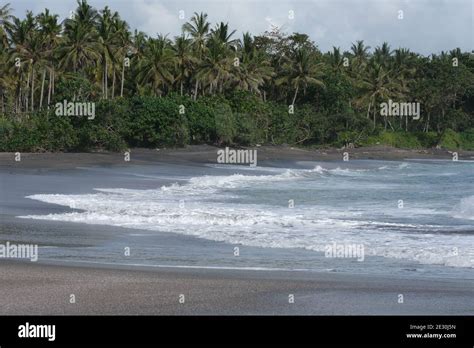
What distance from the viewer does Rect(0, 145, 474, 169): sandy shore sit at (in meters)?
40.7

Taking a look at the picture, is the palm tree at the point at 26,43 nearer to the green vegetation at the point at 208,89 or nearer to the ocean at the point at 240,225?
the green vegetation at the point at 208,89

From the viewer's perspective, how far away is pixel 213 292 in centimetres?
859

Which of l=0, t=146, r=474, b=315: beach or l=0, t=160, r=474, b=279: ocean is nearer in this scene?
l=0, t=146, r=474, b=315: beach

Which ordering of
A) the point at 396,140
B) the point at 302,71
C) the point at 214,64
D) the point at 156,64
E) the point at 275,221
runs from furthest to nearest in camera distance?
the point at 396,140, the point at 302,71, the point at 214,64, the point at 156,64, the point at 275,221

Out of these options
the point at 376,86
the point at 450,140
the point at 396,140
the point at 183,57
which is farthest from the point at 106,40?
the point at 450,140

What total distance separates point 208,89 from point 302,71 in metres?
8.79

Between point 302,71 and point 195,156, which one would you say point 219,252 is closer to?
point 195,156

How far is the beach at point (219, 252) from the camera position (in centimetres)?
811

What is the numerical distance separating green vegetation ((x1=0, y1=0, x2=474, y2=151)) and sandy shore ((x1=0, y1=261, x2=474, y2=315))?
39794 mm

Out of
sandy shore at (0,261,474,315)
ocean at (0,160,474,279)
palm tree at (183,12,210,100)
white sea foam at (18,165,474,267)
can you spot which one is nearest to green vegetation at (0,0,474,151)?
palm tree at (183,12,210,100)

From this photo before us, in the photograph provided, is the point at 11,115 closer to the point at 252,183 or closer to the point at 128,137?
the point at 128,137

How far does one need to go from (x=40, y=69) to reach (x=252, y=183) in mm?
28187

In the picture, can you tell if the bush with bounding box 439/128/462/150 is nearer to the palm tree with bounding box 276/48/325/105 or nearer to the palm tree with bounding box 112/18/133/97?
the palm tree with bounding box 276/48/325/105
